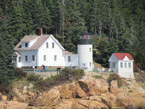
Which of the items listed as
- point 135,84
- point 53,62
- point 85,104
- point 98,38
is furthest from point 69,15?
point 85,104

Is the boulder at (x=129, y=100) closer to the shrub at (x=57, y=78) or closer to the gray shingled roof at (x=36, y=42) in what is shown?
the shrub at (x=57, y=78)

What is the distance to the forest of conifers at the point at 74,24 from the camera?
63500 mm

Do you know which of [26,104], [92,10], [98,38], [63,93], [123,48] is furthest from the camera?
[92,10]

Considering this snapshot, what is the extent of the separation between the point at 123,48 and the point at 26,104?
87.7ft

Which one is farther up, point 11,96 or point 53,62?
point 53,62

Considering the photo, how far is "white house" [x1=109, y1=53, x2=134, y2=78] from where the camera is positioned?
56.5 metres

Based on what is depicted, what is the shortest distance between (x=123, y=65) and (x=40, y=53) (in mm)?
11990

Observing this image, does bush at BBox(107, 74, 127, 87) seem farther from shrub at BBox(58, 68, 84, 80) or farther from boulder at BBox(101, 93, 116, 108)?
shrub at BBox(58, 68, 84, 80)

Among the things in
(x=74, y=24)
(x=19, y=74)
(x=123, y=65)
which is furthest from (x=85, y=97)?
(x=74, y=24)

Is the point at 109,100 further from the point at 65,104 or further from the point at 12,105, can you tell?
the point at 12,105

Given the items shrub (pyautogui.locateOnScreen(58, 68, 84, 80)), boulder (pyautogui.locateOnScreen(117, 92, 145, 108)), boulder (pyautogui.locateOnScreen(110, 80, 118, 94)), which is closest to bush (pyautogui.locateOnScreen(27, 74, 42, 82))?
shrub (pyautogui.locateOnScreen(58, 68, 84, 80))

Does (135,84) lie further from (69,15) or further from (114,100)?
(69,15)

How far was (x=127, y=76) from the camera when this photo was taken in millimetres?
56500

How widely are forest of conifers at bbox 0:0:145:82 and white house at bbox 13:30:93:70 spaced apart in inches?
88.6
